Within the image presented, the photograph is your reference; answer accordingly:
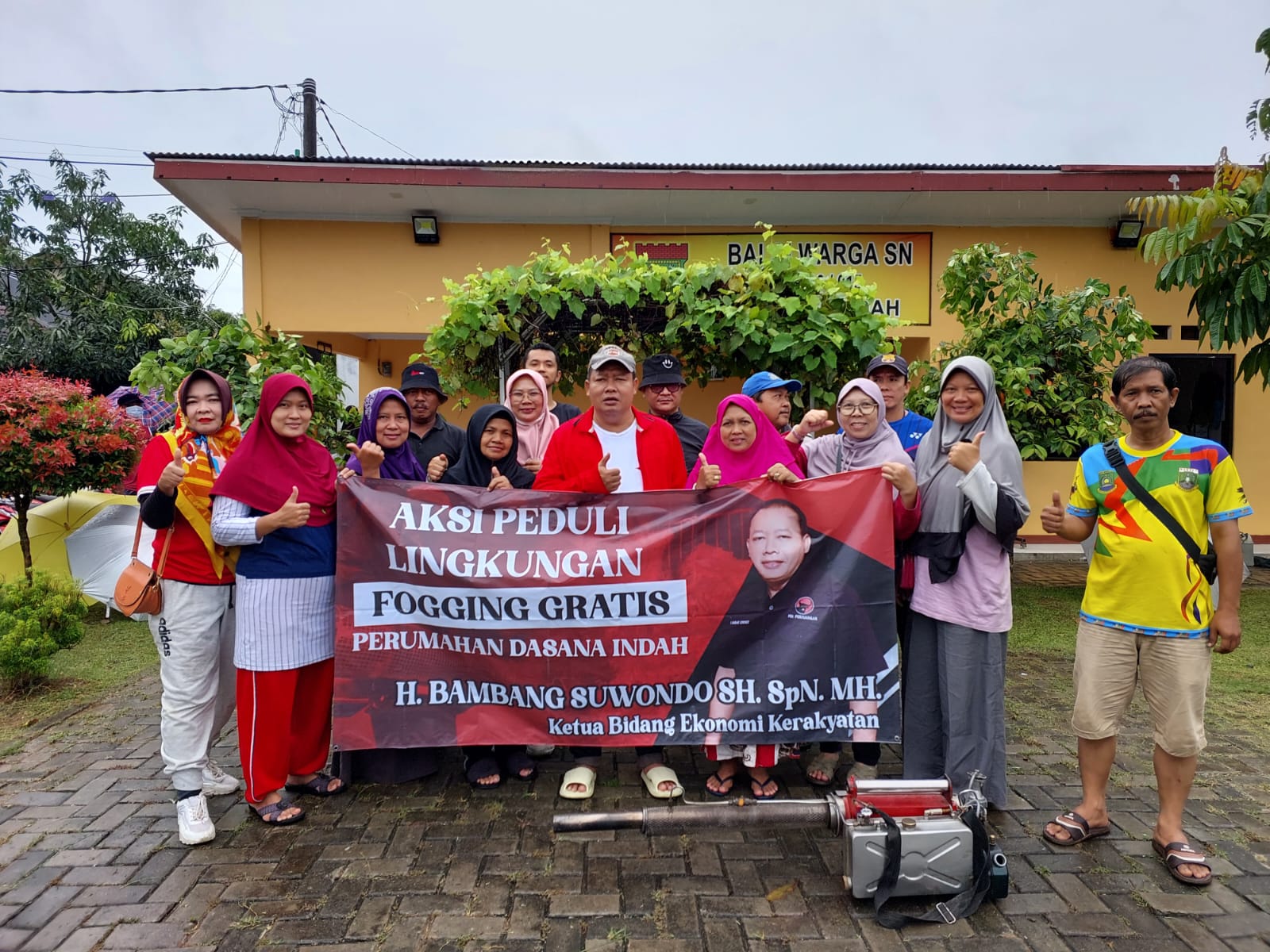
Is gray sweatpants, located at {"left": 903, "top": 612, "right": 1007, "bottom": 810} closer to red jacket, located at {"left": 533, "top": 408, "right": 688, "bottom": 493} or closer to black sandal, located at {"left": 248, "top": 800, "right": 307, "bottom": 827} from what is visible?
red jacket, located at {"left": 533, "top": 408, "right": 688, "bottom": 493}

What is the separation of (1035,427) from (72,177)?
56.6 ft

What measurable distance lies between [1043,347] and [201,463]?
6.55 meters

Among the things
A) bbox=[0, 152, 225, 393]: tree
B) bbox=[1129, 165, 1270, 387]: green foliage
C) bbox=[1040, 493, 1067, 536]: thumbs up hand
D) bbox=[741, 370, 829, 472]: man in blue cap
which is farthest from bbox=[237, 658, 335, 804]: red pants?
bbox=[0, 152, 225, 393]: tree

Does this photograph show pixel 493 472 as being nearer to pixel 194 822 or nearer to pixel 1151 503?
pixel 194 822

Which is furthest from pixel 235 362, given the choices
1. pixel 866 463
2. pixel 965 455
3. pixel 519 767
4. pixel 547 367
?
pixel 965 455

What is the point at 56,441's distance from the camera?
20.5 feet

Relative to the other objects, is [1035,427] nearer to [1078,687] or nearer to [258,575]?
[1078,687]

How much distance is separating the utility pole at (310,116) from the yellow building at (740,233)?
573 centimetres

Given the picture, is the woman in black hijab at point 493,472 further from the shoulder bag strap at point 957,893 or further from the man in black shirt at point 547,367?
the shoulder bag strap at point 957,893

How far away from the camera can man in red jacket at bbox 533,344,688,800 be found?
3404 millimetres

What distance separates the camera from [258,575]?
3088 millimetres

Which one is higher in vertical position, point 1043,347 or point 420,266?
point 420,266

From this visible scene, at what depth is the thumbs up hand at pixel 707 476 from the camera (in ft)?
10.6

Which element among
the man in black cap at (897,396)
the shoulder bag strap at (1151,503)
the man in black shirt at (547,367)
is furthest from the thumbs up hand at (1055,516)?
the man in black shirt at (547,367)
